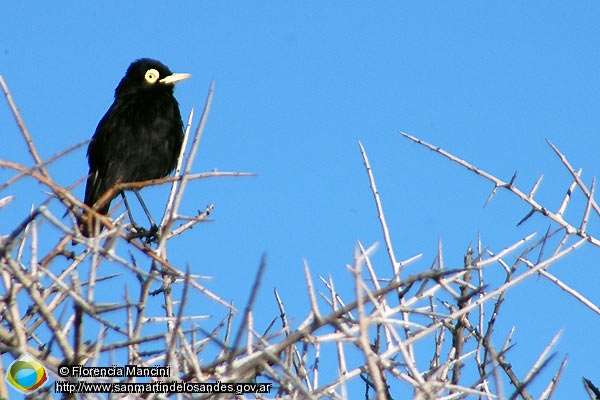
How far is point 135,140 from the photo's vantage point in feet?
28.2

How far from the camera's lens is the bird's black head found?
9430 millimetres

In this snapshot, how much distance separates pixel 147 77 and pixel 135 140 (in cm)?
108

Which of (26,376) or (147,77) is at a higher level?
(147,77)

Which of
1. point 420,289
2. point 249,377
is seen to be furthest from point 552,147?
point 249,377

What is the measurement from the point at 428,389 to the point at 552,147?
1.96m

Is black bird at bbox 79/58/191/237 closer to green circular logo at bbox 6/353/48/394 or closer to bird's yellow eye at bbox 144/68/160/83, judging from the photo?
bird's yellow eye at bbox 144/68/160/83

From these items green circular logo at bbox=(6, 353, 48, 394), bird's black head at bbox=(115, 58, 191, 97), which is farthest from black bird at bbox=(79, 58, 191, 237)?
green circular logo at bbox=(6, 353, 48, 394)

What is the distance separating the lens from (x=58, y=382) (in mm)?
3246

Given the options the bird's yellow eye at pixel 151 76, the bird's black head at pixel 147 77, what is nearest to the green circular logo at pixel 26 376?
the bird's black head at pixel 147 77

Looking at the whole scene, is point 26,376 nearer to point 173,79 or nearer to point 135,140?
point 135,140

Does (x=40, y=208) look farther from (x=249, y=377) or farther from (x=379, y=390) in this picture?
(x=379, y=390)

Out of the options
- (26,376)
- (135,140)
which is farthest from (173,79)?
(26,376)

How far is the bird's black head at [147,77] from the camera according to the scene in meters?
9.43

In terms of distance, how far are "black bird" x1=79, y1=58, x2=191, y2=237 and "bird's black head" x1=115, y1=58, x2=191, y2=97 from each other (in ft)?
0.05
